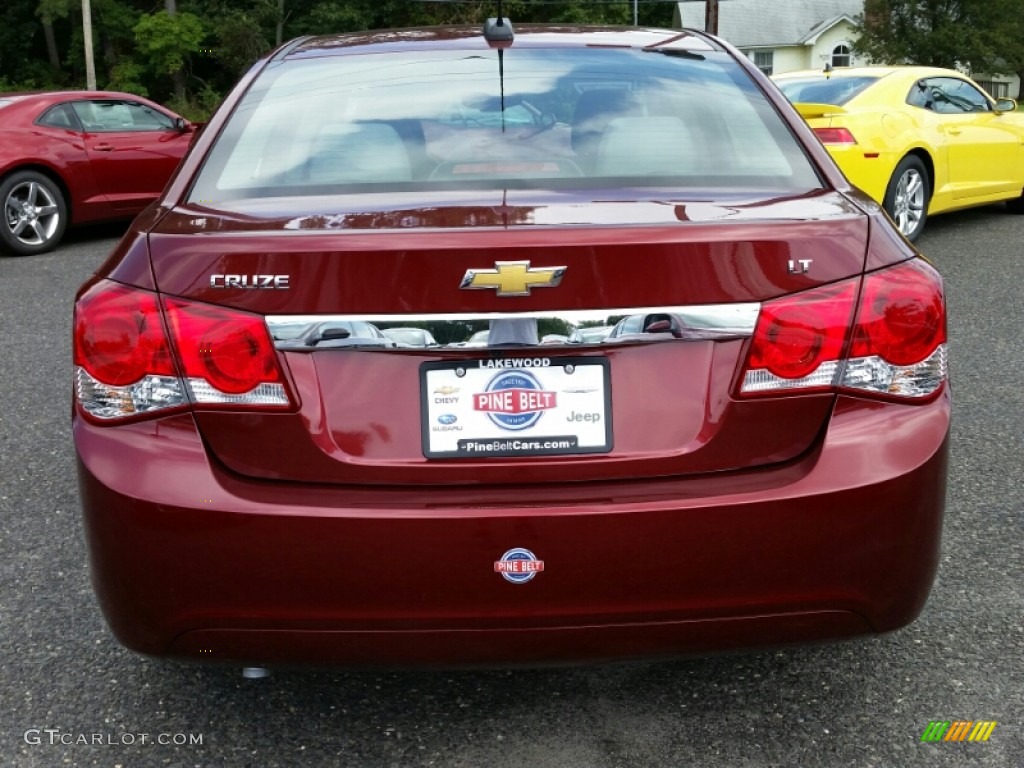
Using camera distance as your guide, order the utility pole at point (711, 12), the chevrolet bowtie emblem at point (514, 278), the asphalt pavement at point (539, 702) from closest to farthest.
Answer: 1. the chevrolet bowtie emblem at point (514, 278)
2. the asphalt pavement at point (539, 702)
3. the utility pole at point (711, 12)

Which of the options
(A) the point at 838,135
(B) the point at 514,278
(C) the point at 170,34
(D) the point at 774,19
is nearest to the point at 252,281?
(B) the point at 514,278

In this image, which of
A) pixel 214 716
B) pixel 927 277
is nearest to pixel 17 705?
pixel 214 716

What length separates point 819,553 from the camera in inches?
84.0

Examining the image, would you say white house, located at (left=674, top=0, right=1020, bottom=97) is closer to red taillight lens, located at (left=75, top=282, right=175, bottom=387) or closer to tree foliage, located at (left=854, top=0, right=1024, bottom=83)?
tree foliage, located at (left=854, top=0, right=1024, bottom=83)

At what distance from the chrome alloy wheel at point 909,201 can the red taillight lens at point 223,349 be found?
785 centimetres

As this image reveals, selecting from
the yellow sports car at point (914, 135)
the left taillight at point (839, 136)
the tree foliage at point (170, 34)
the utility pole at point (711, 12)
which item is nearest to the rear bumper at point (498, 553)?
the yellow sports car at point (914, 135)

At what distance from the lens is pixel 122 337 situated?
7.04ft

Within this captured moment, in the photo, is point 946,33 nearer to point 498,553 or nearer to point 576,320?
point 576,320

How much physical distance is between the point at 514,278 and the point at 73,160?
9515 millimetres

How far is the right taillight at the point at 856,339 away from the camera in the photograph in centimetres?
210

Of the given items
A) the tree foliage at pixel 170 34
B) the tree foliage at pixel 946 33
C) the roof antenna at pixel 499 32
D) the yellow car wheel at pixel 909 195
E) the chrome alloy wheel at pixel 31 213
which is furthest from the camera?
the tree foliage at pixel 170 34

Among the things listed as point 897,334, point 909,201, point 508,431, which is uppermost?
point 897,334

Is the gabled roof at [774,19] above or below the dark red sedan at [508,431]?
below

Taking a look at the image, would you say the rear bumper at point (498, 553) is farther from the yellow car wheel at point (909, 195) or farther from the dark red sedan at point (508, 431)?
the yellow car wheel at point (909, 195)
